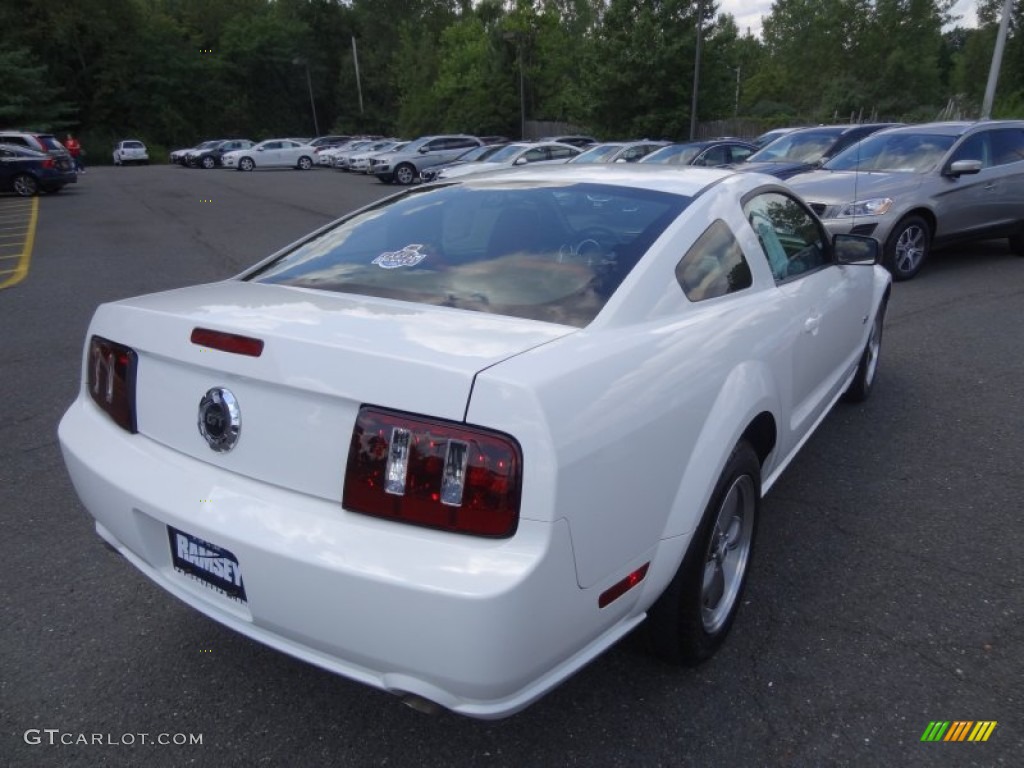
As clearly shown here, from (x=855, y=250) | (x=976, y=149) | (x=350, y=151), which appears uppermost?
(x=976, y=149)

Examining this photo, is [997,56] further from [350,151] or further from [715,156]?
[350,151]

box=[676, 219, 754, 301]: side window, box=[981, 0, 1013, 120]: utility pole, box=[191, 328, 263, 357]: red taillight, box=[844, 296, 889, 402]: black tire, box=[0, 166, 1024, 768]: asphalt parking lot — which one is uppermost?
box=[981, 0, 1013, 120]: utility pole

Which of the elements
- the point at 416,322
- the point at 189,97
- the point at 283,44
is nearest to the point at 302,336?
the point at 416,322

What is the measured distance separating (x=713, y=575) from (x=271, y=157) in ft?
136

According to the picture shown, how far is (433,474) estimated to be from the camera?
170cm

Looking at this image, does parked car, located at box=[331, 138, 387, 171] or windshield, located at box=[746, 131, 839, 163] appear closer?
windshield, located at box=[746, 131, 839, 163]

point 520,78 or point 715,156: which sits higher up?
point 520,78

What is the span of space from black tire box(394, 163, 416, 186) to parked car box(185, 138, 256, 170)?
58.8 ft

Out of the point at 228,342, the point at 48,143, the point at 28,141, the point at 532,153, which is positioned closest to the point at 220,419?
the point at 228,342

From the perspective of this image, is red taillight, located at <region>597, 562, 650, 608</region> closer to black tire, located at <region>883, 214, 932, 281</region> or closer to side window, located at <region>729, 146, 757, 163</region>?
black tire, located at <region>883, 214, 932, 281</region>

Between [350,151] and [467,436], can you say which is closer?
[467,436]

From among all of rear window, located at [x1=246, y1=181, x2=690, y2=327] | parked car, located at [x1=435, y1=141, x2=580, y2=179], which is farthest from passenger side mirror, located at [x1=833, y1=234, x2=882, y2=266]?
parked car, located at [x1=435, y1=141, x2=580, y2=179]

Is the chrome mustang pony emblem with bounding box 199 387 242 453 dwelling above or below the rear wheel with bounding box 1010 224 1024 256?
above

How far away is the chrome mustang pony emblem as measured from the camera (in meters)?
1.96
